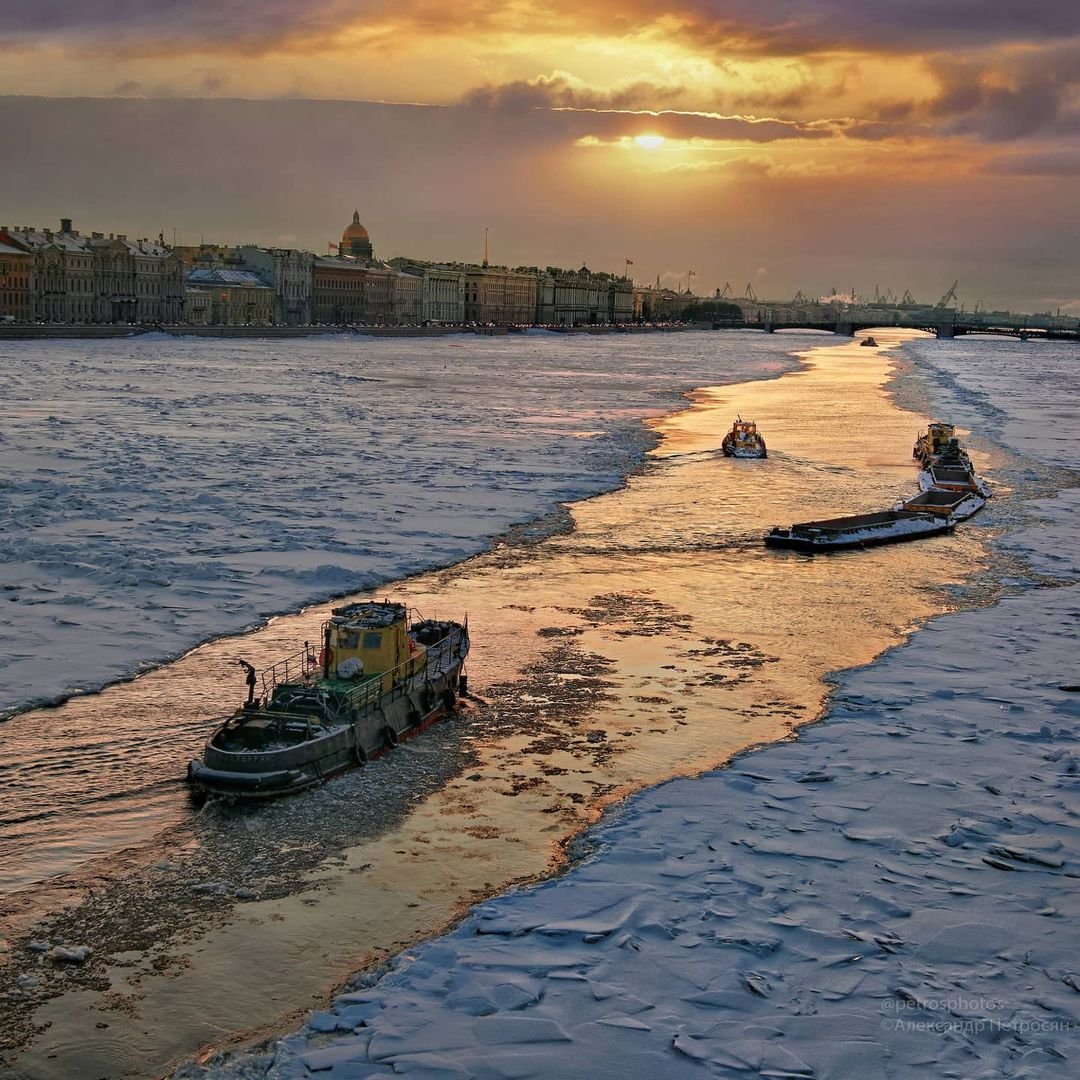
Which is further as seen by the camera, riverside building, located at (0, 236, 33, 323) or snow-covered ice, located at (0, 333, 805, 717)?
riverside building, located at (0, 236, 33, 323)

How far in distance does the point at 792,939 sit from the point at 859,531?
65.4 ft

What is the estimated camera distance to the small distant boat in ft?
93.2

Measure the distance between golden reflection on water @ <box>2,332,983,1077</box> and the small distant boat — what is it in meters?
0.44

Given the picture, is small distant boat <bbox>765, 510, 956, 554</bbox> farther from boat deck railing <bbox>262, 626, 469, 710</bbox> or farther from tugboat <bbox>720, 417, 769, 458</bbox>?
boat deck railing <bbox>262, 626, 469, 710</bbox>

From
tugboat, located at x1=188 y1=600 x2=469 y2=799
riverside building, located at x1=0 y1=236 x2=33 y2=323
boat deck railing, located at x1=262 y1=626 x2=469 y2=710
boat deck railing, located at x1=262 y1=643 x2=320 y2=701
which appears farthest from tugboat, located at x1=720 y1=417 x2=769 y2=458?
riverside building, located at x1=0 y1=236 x2=33 y2=323

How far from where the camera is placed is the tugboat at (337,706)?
14.0m

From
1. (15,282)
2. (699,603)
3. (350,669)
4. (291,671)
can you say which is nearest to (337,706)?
(350,669)

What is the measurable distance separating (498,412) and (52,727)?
4369 cm

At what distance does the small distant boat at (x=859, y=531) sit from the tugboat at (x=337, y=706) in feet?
38.4

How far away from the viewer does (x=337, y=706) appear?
1520 cm

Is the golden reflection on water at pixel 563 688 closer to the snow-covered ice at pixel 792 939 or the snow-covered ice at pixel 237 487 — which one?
the snow-covered ice at pixel 792 939

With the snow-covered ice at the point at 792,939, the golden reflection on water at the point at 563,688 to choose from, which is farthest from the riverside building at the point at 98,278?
the snow-covered ice at the point at 792,939

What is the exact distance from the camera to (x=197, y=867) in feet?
41.5

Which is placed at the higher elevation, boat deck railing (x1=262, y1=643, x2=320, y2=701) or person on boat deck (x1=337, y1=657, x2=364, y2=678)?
person on boat deck (x1=337, y1=657, x2=364, y2=678)
